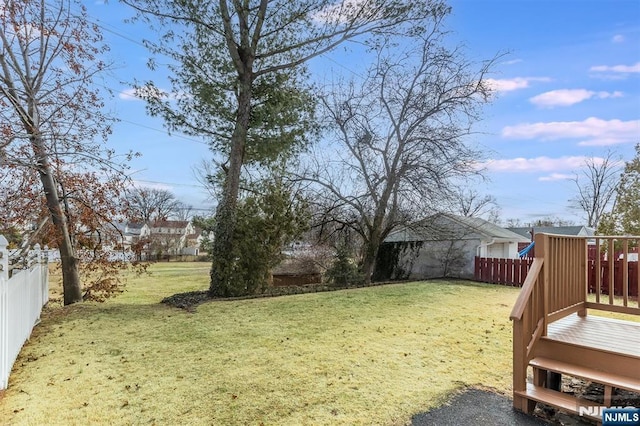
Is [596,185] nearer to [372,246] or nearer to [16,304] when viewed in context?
[372,246]

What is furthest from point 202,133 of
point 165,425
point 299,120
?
point 165,425

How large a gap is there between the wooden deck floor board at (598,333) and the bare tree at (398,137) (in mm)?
8259

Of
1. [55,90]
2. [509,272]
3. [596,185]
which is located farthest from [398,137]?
[596,185]

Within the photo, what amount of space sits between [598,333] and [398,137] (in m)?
9.80

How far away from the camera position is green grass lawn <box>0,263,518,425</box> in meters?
3.13

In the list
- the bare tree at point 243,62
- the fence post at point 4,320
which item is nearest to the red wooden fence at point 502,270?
the bare tree at point 243,62

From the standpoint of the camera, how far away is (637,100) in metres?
9.74

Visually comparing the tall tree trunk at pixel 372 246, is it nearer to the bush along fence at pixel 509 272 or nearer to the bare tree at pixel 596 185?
the bush along fence at pixel 509 272

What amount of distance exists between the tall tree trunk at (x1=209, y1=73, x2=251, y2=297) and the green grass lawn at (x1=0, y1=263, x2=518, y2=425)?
1.72 meters

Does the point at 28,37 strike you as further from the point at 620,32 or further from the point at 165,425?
the point at 620,32

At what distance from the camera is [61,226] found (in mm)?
8117

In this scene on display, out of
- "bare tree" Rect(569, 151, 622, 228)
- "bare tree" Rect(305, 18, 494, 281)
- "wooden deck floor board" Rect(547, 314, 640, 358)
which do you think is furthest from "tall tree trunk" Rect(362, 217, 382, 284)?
"bare tree" Rect(569, 151, 622, 228)

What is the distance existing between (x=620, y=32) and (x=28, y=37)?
12.3m

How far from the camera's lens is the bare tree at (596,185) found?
29.8 meters
